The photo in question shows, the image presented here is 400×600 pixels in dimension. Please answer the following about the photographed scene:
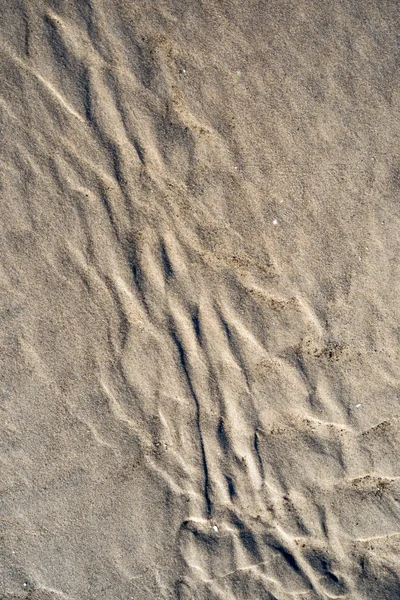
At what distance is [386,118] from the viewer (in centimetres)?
278

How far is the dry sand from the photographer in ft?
9.00

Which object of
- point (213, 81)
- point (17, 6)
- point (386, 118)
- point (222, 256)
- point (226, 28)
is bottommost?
point (222, 256)

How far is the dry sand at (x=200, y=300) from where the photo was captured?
2742mm

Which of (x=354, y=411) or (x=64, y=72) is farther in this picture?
(x=354, y=411)

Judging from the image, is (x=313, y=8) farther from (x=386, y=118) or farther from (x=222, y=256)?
(x=222, y=256)

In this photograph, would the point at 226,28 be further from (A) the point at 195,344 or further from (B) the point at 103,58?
(A) the point at 195,344

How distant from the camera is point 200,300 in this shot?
9.39ft

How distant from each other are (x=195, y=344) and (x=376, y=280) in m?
1.16

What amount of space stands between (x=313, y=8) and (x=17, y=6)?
5.61 ft

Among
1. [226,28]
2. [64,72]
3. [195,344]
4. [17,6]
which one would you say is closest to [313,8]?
[226,28]

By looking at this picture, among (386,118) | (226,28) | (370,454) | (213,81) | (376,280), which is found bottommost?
(370,454)

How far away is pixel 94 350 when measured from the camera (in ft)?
9.43

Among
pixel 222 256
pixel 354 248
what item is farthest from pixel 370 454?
pixel 222 256

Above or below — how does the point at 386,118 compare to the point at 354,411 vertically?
above
